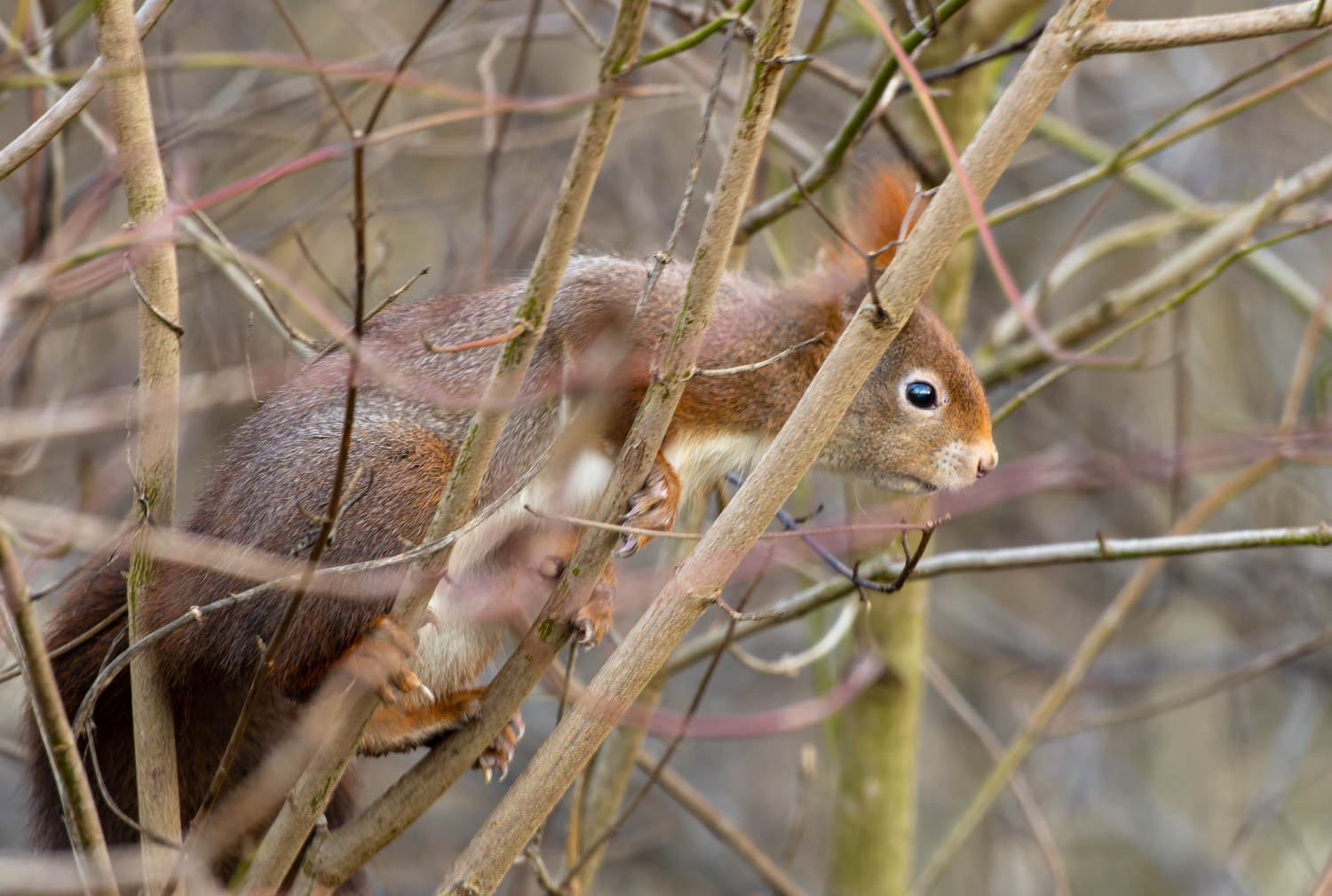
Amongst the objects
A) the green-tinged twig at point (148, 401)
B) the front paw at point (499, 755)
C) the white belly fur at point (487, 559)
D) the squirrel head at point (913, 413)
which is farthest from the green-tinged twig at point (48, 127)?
the squirrel head at point (913, 413)

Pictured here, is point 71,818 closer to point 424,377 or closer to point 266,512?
point 266,512

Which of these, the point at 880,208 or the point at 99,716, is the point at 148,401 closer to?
the point at 99,716

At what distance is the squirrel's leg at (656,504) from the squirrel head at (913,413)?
22.8 inches

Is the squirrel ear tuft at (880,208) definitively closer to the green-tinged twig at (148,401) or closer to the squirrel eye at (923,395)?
the squirrel eye at (923,395)

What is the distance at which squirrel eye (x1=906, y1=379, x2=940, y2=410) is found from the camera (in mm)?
2824

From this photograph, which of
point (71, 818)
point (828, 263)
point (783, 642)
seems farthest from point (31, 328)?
point (783, 642)

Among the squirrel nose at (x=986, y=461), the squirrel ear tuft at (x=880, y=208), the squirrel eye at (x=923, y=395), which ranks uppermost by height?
the squirrel ear tuft at (x=880, y=208)

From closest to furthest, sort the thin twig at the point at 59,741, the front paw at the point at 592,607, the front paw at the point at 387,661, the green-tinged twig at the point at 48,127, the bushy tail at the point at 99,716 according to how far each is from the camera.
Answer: the thin twig at the point at 59,741
the green-tinged twig at the point at 48,127
the front paw at the point at 387,661
the front paw at the point at 592,607
the bushy tail at the point at 99,716

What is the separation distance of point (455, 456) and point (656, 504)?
0.41 m

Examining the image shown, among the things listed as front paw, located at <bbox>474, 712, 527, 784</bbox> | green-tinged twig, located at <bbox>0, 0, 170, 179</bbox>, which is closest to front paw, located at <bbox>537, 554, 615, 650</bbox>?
front paw, located at <bbox>474, 712, 527, 784</bbox>

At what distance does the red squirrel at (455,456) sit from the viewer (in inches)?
88.9

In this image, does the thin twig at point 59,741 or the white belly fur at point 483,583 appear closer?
the thin twig at point 59,741

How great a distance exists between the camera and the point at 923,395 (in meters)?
2.83

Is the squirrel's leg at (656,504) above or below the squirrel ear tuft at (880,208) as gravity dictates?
below
